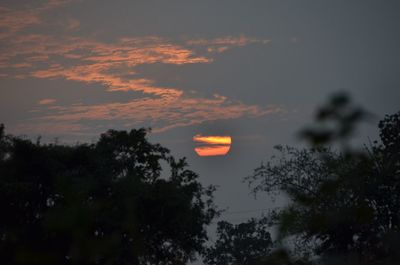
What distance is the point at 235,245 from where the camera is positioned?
202ft

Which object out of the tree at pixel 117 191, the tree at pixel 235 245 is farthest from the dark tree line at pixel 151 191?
the tree at pixel 235 245

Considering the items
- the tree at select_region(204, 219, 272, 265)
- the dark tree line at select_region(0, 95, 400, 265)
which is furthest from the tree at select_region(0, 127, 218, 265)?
the tree at select_region(204, 219, 272, 265)

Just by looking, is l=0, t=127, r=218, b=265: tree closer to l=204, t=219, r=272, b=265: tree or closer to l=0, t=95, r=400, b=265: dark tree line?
l=0, t=95, r=400, b=265: dark tree line

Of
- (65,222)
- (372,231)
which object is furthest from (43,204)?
(65,222)

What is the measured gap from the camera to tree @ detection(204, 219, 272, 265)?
2361 inches

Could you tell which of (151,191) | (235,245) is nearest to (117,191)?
(151,191)

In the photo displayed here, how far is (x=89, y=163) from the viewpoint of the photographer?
33062 millimetres

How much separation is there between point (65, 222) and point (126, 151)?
34125mm

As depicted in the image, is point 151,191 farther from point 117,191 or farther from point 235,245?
point 235,245

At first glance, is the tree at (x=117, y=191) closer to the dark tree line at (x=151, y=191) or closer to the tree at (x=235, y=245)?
the dark tree line at (x=151, y=191)

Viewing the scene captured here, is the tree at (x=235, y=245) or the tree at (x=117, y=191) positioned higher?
Answer: the tree at (x=117, y=191)

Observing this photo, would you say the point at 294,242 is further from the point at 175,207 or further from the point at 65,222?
the point at 65,222

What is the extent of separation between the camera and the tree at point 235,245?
197 feet

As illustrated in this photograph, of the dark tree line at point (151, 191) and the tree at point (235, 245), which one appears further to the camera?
the tree at point (235, 245)
